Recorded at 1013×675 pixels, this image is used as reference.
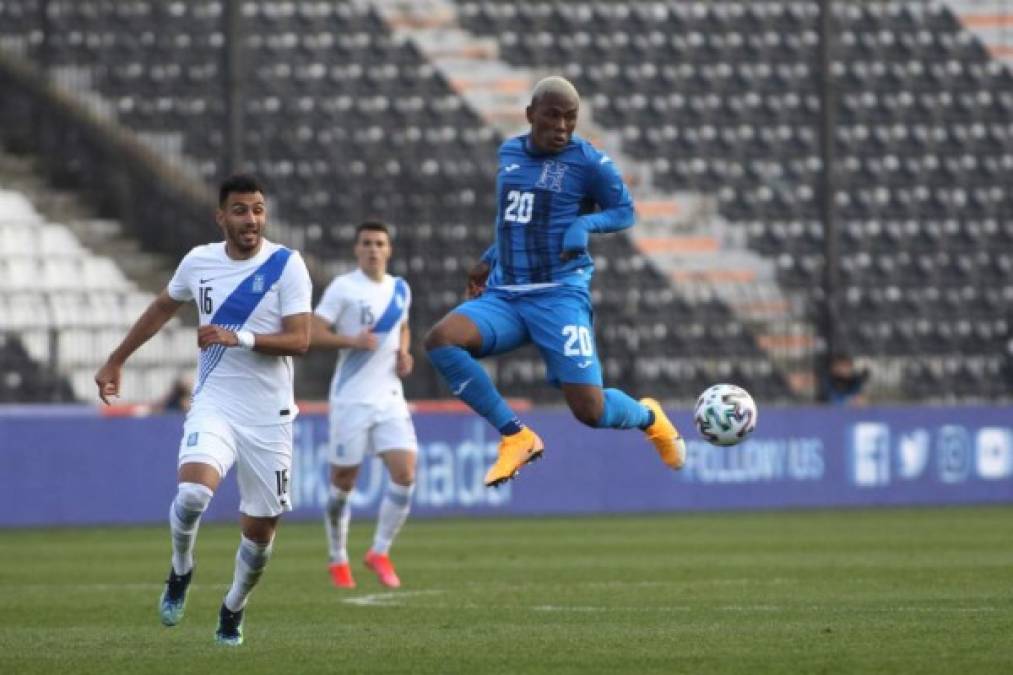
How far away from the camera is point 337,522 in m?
14.2

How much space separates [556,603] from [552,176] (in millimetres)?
2538

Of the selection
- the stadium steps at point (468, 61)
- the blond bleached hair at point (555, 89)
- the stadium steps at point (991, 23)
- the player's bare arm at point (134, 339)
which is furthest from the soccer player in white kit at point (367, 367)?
the stadium steps at point (991, 23)

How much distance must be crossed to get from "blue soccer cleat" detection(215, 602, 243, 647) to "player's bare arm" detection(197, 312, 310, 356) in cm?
118

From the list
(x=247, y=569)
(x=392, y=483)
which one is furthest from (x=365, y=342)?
(x=247, y=569)

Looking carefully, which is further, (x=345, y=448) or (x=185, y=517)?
(x=345, y=448)

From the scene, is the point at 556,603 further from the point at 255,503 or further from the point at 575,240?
the point at 255,503

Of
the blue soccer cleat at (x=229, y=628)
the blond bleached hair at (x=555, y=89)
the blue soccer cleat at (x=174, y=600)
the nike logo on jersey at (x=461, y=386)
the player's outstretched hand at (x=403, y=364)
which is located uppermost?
the blond bleached hair at (x=555, y=89)

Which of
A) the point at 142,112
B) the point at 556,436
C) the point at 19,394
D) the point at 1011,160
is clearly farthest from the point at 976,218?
the point at 19,394

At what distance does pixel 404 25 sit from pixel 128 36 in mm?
3563

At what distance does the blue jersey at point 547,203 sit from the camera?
10.6 m

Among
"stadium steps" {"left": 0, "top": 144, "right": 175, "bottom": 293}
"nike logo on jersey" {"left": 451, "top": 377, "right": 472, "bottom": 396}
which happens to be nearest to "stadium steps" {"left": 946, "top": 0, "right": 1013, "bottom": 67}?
"stadium steps" {"left": 0, "top": 144, "right": 175, "bottom": 293}

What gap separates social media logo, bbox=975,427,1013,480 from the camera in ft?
77.7

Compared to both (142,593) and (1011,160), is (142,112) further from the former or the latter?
(142,593)

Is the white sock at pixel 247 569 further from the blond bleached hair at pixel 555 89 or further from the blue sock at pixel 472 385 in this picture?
the blond bleached hair at pixel 555 89
